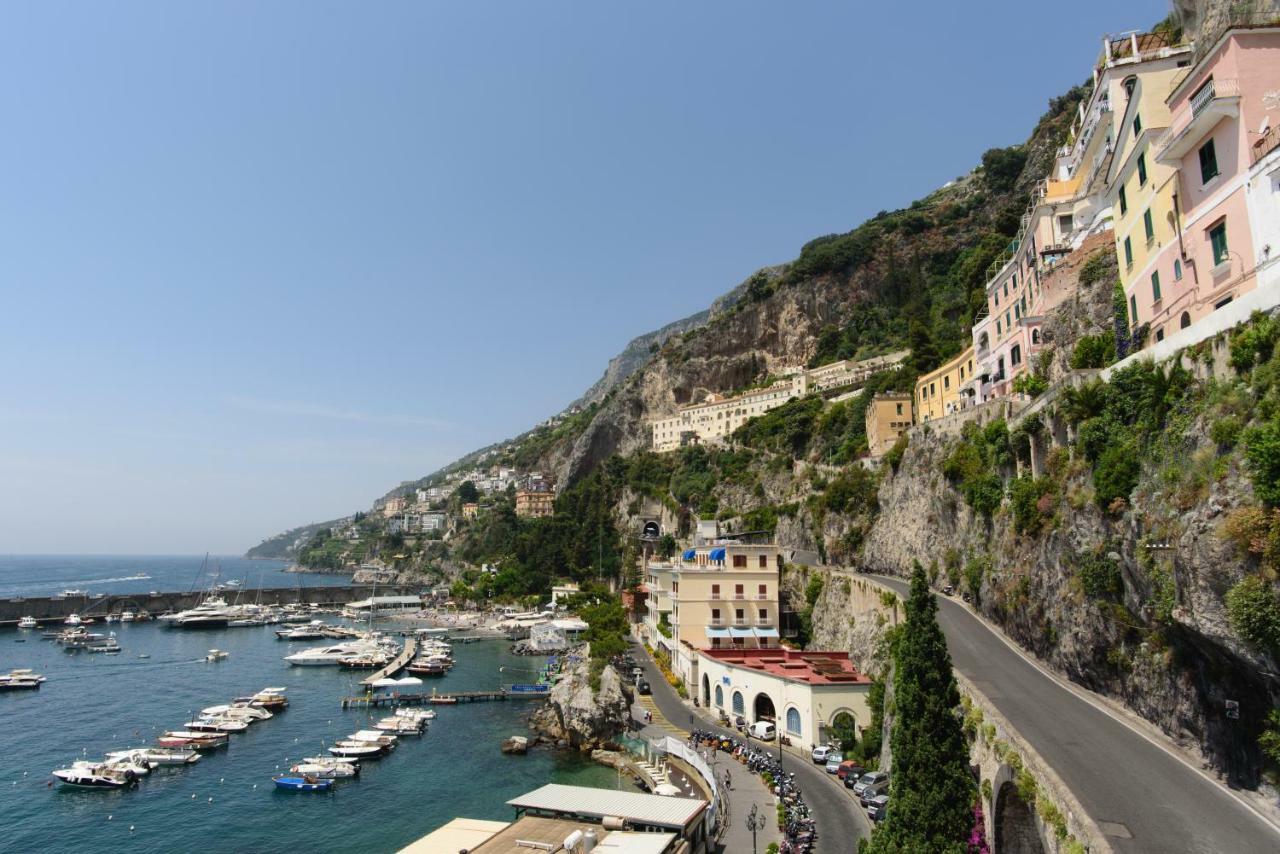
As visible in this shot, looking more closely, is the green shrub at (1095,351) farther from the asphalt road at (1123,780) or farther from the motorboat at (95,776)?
the motorboat at (95,776)

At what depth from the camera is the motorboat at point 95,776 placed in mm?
34594

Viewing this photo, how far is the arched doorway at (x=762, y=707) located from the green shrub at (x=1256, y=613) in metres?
23.9

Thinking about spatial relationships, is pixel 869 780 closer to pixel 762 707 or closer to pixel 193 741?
pixel 762 707

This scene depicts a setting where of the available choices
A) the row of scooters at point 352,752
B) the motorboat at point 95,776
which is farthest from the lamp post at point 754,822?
the motorboat at point 95,776

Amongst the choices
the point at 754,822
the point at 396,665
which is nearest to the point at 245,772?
the point at 396,665

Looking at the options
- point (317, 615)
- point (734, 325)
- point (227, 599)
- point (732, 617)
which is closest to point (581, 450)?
point (734, 325)

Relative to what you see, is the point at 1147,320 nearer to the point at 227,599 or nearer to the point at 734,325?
the point at 734,325

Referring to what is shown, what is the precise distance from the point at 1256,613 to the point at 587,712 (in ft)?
103

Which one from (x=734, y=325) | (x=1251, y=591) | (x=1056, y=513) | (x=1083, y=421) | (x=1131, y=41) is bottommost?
(x=1251, y=591)

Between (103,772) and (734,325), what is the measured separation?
10012 centimetres

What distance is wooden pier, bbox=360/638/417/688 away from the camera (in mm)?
56494

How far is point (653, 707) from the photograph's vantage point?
133ft

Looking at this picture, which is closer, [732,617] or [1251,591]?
[1251,591]

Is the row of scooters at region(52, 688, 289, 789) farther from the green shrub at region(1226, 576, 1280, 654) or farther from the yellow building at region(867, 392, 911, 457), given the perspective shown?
the yellow building at region(867, 392, 911, 457)
